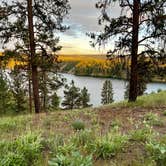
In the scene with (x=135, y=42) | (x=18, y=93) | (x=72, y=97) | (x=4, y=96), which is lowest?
(x=72, y=97)

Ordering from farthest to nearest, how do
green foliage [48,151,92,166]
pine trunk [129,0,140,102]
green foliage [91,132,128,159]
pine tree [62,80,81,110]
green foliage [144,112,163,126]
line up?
pine tree [62,80,81,110] → pine trunk [129,0,140,102] → green foliage [144,112,163,126] → green foliage [91,132,128,159] → green foliage [48,151,92,166]

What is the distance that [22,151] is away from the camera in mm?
5789

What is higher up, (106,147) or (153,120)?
(106,147)

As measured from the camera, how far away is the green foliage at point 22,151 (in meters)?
5.45

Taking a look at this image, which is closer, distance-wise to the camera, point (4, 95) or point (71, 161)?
point (71, 161)

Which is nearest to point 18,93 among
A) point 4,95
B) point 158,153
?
point 4,95

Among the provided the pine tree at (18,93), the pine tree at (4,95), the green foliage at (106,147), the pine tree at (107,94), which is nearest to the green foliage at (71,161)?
the green foliage at (106,147)

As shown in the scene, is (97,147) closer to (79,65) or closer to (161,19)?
(161,19)

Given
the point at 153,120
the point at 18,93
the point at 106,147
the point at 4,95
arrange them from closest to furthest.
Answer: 1. the point at 106,147
2. the point at 153,120
3. the point at 18,93
4. the point at 4,95

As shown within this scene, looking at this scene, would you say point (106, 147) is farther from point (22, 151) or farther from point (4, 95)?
point (4, 95)

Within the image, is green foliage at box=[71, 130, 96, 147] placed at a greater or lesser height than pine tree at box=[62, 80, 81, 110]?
greater

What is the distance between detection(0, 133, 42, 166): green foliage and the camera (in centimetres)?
545

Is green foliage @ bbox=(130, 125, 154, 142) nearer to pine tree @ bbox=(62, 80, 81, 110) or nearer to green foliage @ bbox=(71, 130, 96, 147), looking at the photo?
green foliage @ bbox=(71, 130, 96, 147)

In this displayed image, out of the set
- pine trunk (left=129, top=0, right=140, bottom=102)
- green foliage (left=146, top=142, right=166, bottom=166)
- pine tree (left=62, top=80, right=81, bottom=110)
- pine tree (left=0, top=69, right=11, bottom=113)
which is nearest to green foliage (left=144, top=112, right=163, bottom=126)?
green foliage (left=146, top=142, right=166, bottom=166)
